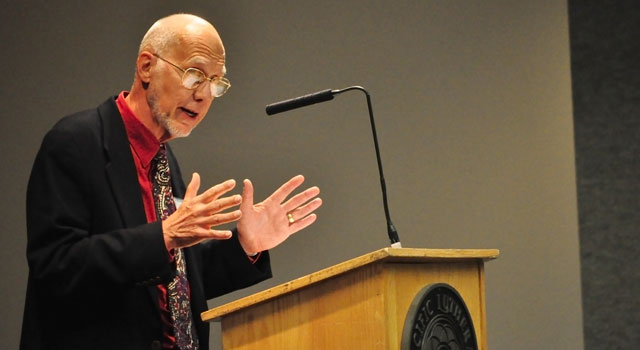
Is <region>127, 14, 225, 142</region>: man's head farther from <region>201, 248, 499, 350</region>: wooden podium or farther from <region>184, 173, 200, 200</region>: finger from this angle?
<region>201, 248, 499, 350</region>: wooden podium

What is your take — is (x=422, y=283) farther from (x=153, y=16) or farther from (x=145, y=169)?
(x=153, y=16)

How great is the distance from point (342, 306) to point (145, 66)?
33.8 inches

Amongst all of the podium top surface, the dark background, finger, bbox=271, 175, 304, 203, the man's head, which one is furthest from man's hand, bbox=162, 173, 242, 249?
the dark background

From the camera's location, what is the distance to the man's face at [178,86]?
81.7 inches

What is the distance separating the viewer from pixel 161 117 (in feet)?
6.81

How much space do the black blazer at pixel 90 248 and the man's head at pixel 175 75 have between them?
0.39ft

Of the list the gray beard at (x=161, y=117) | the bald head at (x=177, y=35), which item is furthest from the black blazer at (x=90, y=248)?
the bald head at (x=177, y=35)

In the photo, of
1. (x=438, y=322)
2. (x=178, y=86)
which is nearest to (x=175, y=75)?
(x=178, y=86)

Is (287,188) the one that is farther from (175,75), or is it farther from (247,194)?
(175,75)

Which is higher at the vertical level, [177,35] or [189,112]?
[177,35]

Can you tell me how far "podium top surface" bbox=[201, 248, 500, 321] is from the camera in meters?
1.53

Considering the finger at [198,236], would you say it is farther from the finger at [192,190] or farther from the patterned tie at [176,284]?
the patterned tie at [176,284]

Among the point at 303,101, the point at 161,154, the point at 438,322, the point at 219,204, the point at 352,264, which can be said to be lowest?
the point at 438,322

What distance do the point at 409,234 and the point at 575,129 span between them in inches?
32.2
